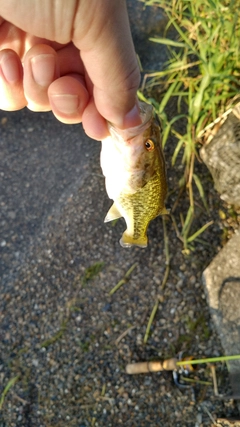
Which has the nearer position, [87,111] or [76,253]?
[87,111]

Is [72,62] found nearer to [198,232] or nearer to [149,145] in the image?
[149,145]

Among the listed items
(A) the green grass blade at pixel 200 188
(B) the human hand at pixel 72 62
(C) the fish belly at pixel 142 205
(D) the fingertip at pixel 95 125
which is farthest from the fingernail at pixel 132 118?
(A) the green grass blade at pixel 200 188

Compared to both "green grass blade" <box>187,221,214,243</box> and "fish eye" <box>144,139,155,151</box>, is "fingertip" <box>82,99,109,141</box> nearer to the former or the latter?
"fish eye" <box>144,139,155,151</box>

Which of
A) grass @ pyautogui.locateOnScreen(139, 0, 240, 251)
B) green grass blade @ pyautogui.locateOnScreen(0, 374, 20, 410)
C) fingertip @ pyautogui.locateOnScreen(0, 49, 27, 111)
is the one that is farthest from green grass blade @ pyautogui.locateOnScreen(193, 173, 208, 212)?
green grass blade @ pyautogui.locateOnScreen(0, 374, 20, 410)

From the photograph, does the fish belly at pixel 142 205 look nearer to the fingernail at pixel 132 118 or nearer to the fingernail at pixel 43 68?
the fingernail at pixel 132 118

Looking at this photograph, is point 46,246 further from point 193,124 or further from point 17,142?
point 193,124

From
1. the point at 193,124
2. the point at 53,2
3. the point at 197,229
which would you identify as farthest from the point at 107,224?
the point at 53,2
